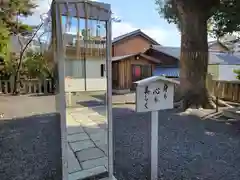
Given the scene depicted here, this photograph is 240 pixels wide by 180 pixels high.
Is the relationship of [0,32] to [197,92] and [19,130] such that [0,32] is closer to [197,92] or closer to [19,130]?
[19,130]

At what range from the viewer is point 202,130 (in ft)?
13.5

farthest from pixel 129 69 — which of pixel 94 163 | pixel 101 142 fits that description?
pixel 94 163

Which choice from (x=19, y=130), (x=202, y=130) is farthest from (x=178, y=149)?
(x=19, y=130)

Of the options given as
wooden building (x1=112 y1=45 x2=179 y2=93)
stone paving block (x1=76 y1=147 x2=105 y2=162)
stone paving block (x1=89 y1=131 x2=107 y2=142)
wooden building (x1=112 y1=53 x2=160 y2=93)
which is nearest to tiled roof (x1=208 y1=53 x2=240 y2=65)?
wooden building (x1=112 y1=45 x2=179 y2=93)

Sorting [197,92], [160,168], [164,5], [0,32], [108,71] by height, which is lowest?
[160,168]

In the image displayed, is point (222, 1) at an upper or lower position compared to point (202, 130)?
upper

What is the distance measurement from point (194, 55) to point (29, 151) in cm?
501

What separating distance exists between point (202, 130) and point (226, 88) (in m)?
4.39

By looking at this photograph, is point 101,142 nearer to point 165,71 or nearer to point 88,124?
point 88,124

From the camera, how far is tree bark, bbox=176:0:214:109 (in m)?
5.84

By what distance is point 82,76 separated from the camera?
9.23 feet

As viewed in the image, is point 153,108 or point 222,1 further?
point 222,1

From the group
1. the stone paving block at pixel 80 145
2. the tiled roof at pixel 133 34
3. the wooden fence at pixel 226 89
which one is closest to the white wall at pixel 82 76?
the stone paving block at pixel 80 145

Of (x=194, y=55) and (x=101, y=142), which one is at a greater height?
(x=194, y=55)
